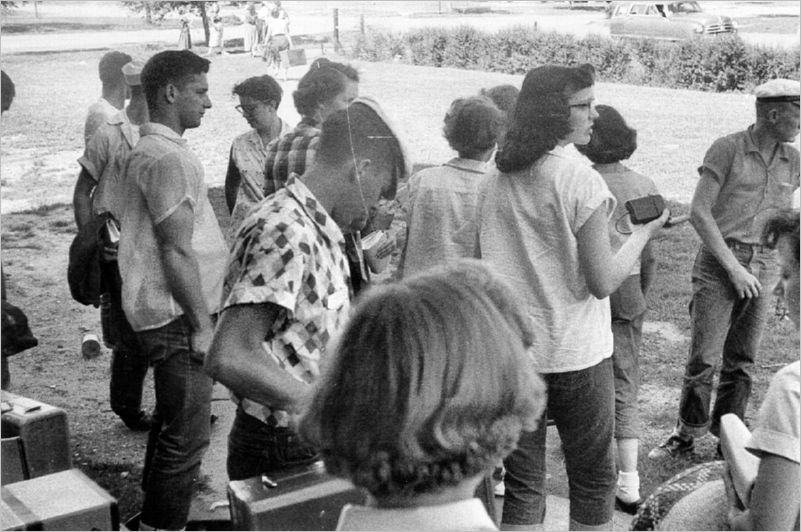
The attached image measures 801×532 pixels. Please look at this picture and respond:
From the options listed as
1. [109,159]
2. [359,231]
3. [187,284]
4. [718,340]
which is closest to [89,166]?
[109,159]

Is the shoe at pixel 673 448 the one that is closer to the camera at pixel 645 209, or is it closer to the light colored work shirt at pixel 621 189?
the light colored work shirt at pixel 621 189

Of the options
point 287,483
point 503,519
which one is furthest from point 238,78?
point 503,519

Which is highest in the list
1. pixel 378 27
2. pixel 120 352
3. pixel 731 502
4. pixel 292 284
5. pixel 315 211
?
pixel 378 27

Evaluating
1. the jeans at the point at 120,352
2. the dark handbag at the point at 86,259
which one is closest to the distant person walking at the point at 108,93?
the dark handbag at the point at 86,259

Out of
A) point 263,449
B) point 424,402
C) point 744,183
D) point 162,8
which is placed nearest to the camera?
point 424,402

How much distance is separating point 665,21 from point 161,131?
1301mm

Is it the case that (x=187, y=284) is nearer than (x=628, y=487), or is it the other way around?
(x=187, y=284)

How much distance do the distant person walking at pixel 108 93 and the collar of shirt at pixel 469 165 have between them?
34.9 inches

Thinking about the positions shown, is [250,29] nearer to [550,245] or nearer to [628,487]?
[550,245]

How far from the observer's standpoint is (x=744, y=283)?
11.0ft

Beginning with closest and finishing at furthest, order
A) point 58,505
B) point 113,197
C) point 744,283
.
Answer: point 58,505 → point 113,197 → point 744,283

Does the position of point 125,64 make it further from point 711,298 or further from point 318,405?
point 711,298

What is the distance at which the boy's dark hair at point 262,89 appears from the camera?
8.30ft

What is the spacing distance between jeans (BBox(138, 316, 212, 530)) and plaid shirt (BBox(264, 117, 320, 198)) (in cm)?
46
